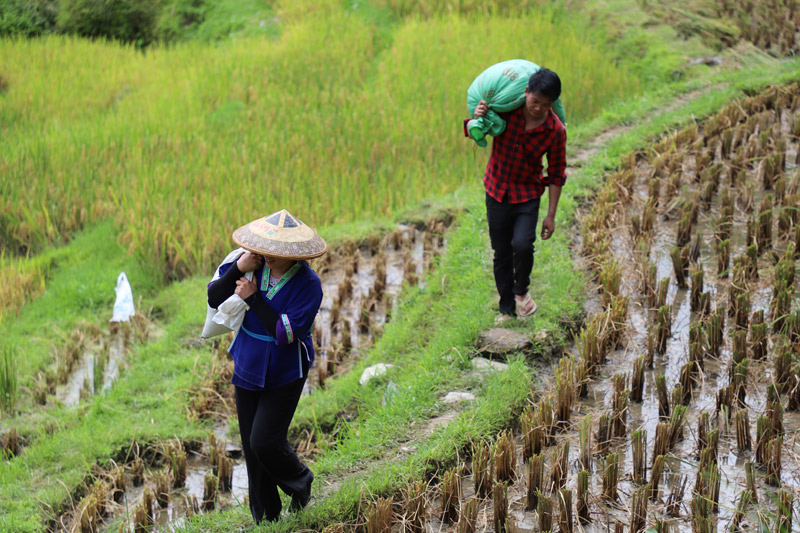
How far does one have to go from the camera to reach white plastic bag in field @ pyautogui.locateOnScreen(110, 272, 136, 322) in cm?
534

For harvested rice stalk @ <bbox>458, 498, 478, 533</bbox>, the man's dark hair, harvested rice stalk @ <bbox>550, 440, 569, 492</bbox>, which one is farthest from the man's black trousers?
harvested rice stalk @ <bbox>458, 498, 478, 533</bbox>

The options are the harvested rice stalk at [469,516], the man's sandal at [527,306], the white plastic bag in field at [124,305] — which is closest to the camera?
the harvested rice stalk at [469,516]

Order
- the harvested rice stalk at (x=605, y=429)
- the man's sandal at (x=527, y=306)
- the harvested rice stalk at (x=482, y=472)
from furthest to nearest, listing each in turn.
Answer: the man's sandal at (x=527, y=306) → the harvested rice stalk at (x=605, y=429) → the harvested rice stalk at (x=482, y=472)

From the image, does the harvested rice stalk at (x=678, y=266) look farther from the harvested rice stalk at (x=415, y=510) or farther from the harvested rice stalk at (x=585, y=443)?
the harvested rice stalk at (x=415, y=510)

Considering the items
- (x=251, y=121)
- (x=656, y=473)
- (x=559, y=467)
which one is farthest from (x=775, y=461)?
(x=251, y=121)

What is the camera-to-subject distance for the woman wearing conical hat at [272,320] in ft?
8.71

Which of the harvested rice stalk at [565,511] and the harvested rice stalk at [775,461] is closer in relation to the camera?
the harvested rice stalk at [565,511]

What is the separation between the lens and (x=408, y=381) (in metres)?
3.99

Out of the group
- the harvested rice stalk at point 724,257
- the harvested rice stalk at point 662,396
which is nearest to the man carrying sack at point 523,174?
the harvested rice stalk at point 662,396

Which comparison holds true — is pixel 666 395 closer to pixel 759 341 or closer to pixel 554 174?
pixel 759 341

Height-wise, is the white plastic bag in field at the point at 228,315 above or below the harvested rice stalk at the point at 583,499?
above

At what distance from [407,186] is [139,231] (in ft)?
7.69

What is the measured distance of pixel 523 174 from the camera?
374 cm

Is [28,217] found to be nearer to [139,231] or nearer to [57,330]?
[139,231]
